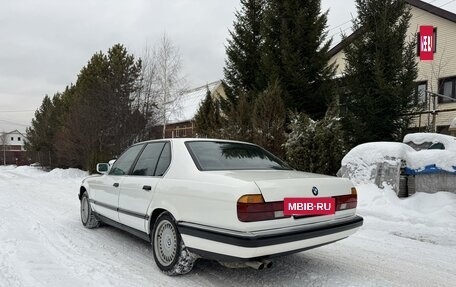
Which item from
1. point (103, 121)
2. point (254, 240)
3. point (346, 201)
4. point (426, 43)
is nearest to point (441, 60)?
point (426, 43)

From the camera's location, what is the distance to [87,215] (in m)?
6.54

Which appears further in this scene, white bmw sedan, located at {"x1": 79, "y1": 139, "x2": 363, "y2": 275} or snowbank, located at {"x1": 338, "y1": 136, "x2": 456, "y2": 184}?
snowbank, located at {"x1": 338, "y1": 136, "x2": 456, "y2": 184}

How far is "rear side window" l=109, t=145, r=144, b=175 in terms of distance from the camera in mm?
5395

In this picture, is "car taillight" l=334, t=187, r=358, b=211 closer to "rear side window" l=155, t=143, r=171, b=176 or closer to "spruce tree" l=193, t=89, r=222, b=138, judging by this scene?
"rear side window" l=155, t=143, r=171, b=176

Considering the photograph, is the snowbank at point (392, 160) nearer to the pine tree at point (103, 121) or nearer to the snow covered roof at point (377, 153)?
the snow covered roof at point (377, 153)

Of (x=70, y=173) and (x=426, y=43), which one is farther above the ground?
(x=426, y=43)

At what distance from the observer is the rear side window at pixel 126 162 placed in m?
5.39

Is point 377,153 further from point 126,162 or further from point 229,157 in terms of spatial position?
point 126,162

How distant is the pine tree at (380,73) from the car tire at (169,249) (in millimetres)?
8441

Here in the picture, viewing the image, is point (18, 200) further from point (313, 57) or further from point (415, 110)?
point (415, 110)

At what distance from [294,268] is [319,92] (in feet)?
33.5

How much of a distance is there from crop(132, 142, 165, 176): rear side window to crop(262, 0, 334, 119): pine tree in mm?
9104

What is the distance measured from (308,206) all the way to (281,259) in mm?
1263

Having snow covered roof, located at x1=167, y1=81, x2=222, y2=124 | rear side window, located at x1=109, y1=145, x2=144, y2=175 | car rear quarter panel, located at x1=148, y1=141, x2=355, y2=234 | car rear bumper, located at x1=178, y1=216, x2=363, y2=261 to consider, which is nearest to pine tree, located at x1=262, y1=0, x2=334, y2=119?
rear side window, located at x1=109, y1=145, x2=144, y2=175
